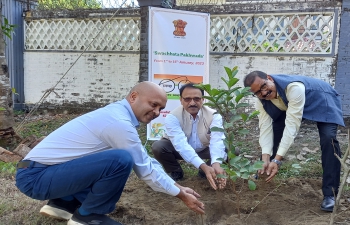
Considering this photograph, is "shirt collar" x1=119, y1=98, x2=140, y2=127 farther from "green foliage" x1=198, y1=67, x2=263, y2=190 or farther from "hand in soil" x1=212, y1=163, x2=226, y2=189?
"hand in soil" x1=212, y1=163, x2=226, y2=189

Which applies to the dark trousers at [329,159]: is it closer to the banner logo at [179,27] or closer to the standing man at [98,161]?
the standing man at [98,161]

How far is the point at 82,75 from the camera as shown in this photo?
7.46 meters

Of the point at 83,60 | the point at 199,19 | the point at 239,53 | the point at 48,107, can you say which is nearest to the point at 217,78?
the point at 239,53

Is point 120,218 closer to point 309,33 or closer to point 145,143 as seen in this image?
point 145,143

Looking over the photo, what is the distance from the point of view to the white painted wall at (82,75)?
7121 millimetres

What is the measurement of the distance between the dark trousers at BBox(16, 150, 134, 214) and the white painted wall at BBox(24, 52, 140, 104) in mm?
4891

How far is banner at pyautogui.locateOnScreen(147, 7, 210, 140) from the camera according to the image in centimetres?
541

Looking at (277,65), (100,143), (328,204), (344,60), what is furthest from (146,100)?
(344,60)

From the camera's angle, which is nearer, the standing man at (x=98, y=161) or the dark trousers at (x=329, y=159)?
the standing man at (x=98, y=161)

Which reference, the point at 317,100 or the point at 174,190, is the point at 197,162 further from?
the point at 317,100

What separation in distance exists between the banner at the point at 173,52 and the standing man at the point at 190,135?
171 centimetres

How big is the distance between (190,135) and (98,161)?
154cm

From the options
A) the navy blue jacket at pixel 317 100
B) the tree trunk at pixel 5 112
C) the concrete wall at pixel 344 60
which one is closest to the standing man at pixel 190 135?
the navy blue jacket at pixel 317 100

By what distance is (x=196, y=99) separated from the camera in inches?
131
